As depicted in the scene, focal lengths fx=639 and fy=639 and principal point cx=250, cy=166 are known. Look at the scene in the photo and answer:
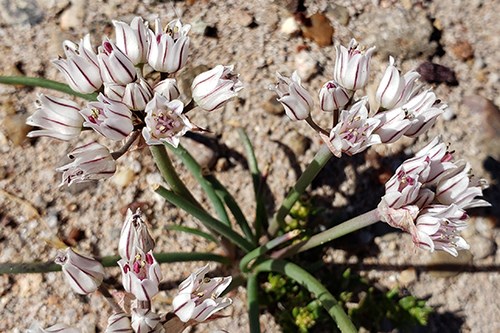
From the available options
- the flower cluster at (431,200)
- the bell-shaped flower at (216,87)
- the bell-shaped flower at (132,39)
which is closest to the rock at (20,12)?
the bell-shaped flower at (132,39)

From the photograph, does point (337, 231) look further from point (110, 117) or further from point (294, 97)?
point (110, 117)

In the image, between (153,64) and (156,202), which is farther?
(156,202)

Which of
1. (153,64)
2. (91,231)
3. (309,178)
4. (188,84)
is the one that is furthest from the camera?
(188,84)

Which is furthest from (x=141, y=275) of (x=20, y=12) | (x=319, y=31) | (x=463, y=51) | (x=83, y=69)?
(x=463, y=51)

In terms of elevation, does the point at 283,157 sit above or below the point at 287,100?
below

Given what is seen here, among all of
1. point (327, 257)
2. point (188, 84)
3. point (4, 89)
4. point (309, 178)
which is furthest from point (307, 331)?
point (4, 89)

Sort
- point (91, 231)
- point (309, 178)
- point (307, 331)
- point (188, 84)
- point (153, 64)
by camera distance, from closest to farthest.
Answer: point (153, 64), point (309, 178), point (307, 331), point (91, 231), point (188, 84)

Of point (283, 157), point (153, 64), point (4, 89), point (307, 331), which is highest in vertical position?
point (153, 64)

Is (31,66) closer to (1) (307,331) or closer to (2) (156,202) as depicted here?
(2) (156,202)
